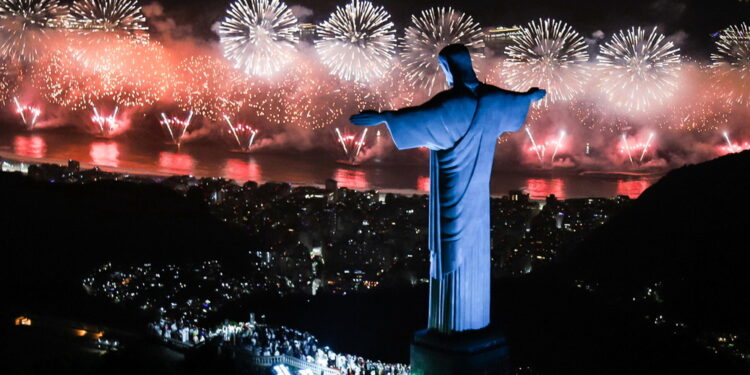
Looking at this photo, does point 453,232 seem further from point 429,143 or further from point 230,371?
point 230,371

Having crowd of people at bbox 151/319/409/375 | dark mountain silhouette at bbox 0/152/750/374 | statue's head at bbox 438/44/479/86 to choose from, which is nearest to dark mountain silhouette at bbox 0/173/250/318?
dark mountain silhouette at bbox 0/152/750/374

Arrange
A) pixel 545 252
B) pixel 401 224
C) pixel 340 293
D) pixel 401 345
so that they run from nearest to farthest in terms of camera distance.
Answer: pixel 401 345 → pixel 340 293 → pixel 545 252 → pixel 401 224

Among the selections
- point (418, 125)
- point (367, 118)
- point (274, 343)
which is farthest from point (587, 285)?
point (367, 118)

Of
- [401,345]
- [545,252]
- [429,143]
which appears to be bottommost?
[401,345]

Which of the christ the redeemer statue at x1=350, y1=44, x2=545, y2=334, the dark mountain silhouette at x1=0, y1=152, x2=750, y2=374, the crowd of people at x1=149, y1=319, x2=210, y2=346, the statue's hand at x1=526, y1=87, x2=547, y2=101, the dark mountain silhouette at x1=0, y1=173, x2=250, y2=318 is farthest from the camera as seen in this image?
the dark mountain silhouette at x1=0, y1=173, x2=250, y2=318

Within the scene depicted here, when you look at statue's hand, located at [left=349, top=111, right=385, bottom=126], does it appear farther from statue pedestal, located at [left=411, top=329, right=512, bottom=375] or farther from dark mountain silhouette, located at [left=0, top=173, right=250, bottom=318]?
dark mountain silhouette, located at [left=0, top=173, right=250, bottom=318]

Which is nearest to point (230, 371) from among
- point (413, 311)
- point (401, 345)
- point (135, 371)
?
point (135, 371)

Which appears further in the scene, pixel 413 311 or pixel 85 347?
pixel 413 311

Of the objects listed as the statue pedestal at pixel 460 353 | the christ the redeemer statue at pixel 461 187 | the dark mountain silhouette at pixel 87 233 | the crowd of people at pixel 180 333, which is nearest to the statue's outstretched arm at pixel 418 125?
the christ the redeemer statue at pixel 461 187
